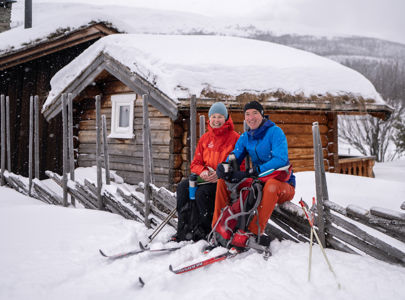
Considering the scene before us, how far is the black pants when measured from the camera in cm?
367

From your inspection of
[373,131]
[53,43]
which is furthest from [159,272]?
[373,131]

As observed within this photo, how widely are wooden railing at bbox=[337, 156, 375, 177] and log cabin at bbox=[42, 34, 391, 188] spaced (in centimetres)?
127

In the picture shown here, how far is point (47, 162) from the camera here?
10906mm

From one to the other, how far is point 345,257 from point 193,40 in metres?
8.18

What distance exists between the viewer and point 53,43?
10.4 m

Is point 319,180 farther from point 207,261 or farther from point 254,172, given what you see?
point 207,261

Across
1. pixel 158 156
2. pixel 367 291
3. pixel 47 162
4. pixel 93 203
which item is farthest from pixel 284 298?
pixel 47 162

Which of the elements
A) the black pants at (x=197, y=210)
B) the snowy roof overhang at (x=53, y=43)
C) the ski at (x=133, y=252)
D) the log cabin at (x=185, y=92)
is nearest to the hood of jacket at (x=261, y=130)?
the black pants at (x=197, y=210)

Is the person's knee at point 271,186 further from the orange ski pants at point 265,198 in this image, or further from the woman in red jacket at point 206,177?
the woman in red jacket at point 206,177

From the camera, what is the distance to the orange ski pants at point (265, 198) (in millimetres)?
3146

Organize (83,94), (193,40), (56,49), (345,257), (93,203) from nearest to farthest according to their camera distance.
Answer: (345,257), (93,203), (83,94), (193,40), (56,49)

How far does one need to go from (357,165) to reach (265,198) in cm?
871

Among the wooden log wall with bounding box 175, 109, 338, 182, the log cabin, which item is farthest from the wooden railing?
the log cabin

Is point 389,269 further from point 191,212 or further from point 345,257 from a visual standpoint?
point 191,212
